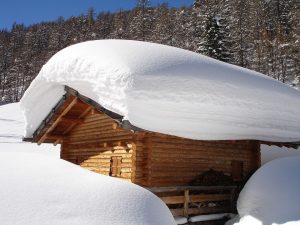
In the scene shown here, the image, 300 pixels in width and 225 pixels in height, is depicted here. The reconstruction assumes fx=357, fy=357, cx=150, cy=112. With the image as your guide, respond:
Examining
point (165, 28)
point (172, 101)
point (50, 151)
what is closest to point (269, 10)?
point (165, 28)

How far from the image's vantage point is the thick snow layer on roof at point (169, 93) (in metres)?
10.9

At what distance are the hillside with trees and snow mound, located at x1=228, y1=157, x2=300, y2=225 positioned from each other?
79.1 ft

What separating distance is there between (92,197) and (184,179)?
7.38 m

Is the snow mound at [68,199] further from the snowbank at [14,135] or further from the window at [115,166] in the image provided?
the snowbank at [14,135]

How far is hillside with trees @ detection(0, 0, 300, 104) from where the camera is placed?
3909 centimetres

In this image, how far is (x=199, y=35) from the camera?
1676 inches


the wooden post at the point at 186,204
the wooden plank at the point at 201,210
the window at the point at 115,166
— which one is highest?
the window at the point at 115,166

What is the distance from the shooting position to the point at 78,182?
616 centimetres

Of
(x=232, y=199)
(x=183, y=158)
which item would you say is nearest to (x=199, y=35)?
(x=183, y=158)

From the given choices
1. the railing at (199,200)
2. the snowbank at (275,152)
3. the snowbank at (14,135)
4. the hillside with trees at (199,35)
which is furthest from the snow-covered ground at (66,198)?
the hillside with trees at (199,35)

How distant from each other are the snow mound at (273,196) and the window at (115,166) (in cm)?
421

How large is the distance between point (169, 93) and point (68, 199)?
6457mm

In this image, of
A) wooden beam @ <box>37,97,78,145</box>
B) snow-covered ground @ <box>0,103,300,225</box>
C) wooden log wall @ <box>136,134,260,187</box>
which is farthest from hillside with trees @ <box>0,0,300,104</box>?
snow-covered ground @ <box>0,103,300,225</box>

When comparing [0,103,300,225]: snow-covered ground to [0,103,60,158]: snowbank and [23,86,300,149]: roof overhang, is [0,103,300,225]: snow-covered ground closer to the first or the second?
[23,86,300,149]: roof overhang
